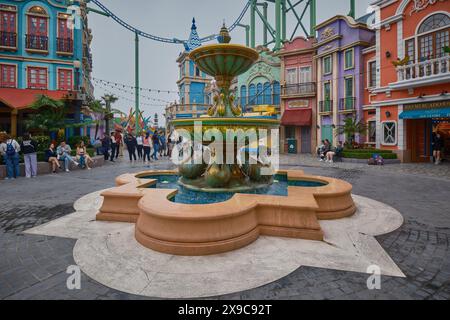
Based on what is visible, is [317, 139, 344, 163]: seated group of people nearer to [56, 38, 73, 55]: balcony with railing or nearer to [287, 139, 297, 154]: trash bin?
[287, 139, 297, 154]: trash bin

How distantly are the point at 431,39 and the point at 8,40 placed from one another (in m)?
28.2

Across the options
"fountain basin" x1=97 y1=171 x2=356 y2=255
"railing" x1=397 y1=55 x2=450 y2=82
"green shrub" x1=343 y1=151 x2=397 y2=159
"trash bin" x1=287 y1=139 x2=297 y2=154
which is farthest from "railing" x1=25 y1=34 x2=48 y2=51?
"railing" x1=397 y1=55 x2=450 y2=82

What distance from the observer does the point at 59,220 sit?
5160 mm

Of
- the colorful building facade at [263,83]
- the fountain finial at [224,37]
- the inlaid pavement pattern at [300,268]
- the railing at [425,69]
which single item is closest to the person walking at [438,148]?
the railing at [425,69]

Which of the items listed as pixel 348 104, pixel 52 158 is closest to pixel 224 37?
pixel 52 158

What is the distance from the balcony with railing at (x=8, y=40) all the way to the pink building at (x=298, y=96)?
2277cm

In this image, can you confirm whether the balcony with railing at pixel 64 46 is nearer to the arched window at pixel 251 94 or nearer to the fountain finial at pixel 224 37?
the arched window at pixel 251 94

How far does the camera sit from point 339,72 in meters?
23.7

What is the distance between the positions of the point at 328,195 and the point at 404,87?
15.4 metres

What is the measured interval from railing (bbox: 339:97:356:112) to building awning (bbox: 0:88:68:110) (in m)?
22.2

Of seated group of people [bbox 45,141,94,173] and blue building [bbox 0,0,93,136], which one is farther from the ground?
blue building [bbox 0,0,93,136]

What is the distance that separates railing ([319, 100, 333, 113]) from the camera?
80.4 feet
